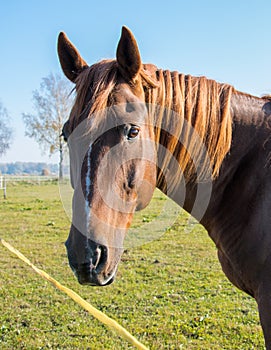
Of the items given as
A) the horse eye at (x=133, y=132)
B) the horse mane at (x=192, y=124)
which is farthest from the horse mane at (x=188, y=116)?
the horse eye at (x=133, y=132)

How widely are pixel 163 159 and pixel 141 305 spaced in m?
3.61

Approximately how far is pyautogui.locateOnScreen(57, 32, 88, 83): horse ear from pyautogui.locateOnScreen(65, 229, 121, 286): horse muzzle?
45.5 inches

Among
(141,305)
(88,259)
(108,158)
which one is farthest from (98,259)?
(141,305)

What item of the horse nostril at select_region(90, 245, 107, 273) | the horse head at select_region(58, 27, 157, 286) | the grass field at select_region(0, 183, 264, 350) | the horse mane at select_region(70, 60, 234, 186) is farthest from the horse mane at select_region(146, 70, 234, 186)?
the grass field at select_region(0, 183, 264, 350)

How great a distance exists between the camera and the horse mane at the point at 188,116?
2.18m

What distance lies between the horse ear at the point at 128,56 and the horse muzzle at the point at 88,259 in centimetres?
93

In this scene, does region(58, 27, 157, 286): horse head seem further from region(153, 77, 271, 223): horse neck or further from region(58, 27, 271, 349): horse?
region(153, 77, 271, 223): horse neck

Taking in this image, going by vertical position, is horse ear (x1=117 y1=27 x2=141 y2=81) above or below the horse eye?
above

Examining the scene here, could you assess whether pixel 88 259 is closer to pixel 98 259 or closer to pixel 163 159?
pixel 98 259

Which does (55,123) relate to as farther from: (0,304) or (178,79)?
(178,79)

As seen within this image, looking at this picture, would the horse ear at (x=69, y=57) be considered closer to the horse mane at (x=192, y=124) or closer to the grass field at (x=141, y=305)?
the horse mane at (x=192, y=124)

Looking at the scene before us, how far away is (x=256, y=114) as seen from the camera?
240 centimetres

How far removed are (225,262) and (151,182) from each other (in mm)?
826

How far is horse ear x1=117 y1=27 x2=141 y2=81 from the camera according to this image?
1.98 m
